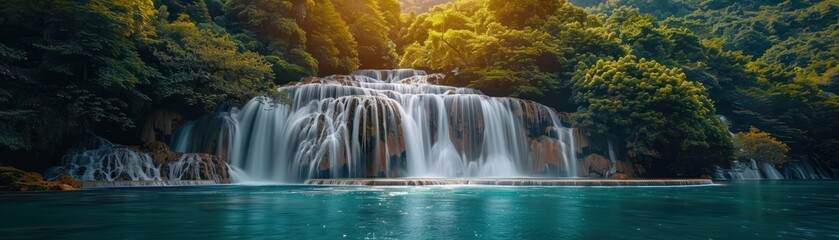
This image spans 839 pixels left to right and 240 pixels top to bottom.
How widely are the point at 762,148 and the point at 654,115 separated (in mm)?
12209

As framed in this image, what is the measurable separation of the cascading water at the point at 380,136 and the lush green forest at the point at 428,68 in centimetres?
147

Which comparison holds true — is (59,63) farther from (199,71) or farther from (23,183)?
(199,71)

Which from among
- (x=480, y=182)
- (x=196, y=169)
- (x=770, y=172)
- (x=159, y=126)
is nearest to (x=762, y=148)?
(x=770, y=172)

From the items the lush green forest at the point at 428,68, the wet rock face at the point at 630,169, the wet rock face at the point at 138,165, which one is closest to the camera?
the lush green forest at the point at 428,68

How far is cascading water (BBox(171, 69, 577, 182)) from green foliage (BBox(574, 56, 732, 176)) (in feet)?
8.33

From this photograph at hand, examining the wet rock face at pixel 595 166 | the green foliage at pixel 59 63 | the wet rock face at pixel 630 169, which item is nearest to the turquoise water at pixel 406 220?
the green foliage at pixel 59 63

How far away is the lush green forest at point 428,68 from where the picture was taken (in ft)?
58.0

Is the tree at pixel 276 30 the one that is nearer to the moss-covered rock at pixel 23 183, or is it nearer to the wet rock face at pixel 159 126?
the wet rock face at pixel 159 126

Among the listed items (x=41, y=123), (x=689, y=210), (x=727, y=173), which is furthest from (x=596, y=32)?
(x=41, y=123)

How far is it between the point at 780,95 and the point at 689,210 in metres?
35.0

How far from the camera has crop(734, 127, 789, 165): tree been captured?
33.2m

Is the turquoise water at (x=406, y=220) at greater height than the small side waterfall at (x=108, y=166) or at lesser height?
lesser

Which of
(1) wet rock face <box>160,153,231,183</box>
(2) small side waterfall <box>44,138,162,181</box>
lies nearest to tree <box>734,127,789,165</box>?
(1) wet rock face <box>160,153,231,183</box>

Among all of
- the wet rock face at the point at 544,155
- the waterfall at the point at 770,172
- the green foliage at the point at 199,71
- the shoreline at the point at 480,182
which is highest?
the green foliage at the point at 199,71
